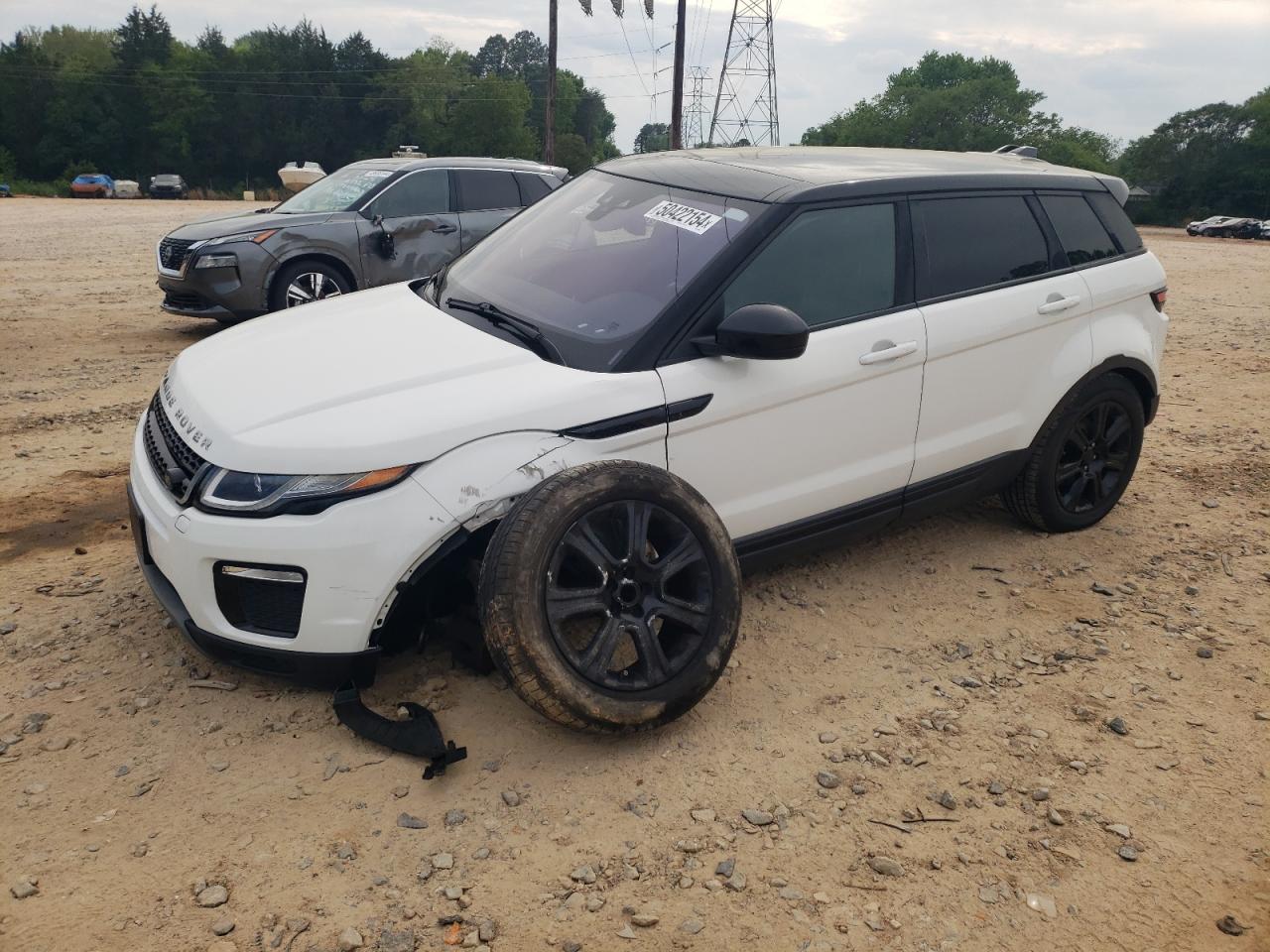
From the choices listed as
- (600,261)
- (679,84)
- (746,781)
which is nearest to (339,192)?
(600,261)

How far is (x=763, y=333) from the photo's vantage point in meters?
3.31

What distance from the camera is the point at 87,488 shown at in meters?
5.31

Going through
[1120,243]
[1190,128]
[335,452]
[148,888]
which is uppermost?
[1190,128]

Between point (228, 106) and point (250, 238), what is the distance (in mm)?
74466

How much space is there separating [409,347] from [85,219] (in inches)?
996

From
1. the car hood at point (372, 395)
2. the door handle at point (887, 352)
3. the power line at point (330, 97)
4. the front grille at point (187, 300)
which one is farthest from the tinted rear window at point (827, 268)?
the power line at point (330, 97)

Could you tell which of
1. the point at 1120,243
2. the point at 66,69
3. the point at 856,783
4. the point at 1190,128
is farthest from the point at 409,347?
the point at 66,69

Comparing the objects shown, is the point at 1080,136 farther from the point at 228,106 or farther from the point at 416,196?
the point at 416,196

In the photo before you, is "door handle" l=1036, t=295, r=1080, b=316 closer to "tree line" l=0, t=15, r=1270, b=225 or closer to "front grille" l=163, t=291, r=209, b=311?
"front grille" l=163, t=291, r=209, b=311

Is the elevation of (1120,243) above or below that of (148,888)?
above

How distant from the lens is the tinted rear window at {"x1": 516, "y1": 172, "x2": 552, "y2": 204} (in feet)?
32.9

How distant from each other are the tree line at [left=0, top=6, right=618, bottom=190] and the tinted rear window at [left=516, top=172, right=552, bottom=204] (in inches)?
2450

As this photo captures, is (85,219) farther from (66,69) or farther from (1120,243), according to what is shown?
(66,69)

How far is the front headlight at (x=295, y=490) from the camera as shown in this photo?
302 cm
